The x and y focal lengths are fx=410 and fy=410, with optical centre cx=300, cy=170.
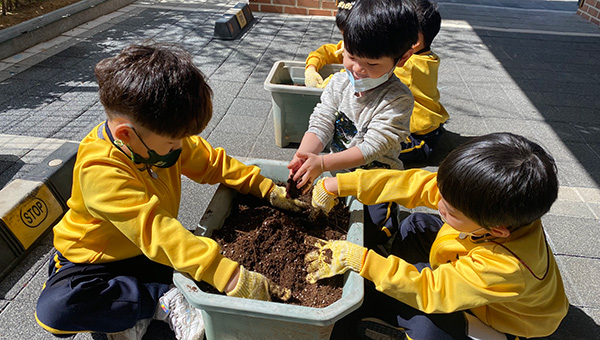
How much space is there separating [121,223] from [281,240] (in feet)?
2.02

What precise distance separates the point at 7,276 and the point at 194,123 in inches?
53.2

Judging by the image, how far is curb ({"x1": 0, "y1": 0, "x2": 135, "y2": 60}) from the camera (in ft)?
14.4

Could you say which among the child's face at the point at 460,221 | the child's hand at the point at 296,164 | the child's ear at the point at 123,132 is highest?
the child's ear at the point at 123,132

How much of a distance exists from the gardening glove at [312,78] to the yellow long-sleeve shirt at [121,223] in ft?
4.78

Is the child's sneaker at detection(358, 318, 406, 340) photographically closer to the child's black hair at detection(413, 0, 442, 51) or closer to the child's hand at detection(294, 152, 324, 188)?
the child's hand at detection(294, 152, 324, 188)

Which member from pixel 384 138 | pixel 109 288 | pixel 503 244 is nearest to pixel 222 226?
pixel 109 288

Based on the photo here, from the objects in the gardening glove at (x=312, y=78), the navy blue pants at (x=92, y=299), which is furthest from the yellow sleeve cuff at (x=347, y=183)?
the gardening glove at (x=312, y=78)

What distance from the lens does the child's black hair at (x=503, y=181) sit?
117 cm

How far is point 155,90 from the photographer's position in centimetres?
128

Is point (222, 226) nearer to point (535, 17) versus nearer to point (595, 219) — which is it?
point (595, 219)

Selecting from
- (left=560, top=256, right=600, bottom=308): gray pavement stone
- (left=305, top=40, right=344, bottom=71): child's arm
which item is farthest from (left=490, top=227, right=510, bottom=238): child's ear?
(left=305, top=40, right=344, bottom=71): child's arm

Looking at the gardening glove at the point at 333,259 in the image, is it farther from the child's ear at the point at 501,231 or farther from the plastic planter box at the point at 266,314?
the child's ear at the point at 501,231

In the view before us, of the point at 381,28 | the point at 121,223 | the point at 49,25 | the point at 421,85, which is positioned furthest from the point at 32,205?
the point at 49,25

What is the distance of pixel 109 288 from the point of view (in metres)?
1.57
